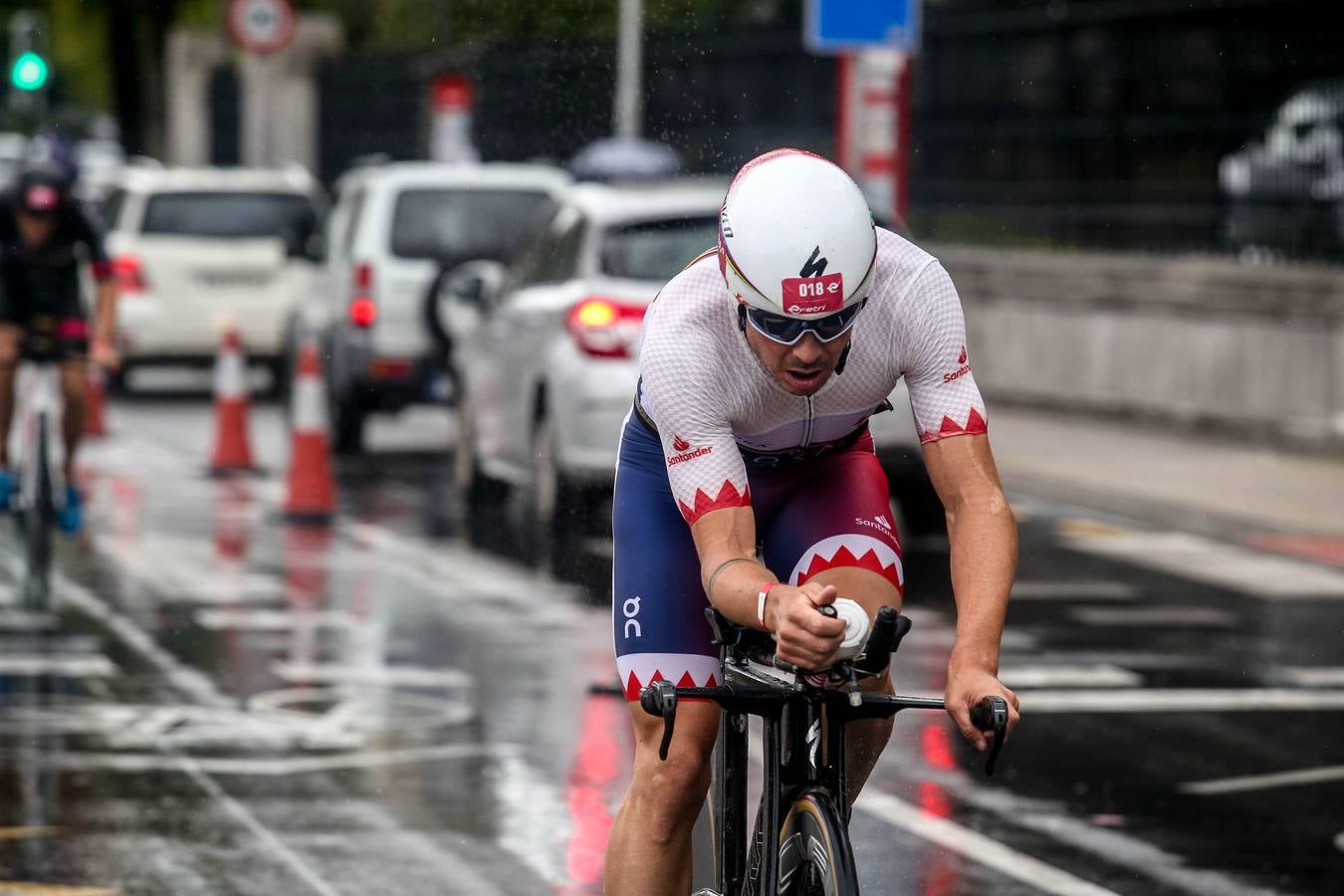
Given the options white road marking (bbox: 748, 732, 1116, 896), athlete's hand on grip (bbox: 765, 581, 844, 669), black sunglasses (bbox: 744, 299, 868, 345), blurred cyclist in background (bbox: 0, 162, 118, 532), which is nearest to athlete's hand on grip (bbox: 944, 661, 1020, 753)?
athlete's hand on grip (bbox: 765, 581, 844, 669)

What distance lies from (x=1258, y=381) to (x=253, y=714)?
423 inches

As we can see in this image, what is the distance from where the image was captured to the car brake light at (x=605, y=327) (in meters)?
12.6

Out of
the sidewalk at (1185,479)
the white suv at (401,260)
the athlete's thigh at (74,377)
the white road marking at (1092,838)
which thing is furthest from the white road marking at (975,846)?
the white suv at (401,260)

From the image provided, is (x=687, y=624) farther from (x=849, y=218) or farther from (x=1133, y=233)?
(x=1133, y=233)

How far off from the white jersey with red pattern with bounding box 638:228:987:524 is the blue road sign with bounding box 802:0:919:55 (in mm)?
12879

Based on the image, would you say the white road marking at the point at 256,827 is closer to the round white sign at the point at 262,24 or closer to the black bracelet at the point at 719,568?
the black bracelet at the point at 719,568

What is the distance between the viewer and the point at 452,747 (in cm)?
812

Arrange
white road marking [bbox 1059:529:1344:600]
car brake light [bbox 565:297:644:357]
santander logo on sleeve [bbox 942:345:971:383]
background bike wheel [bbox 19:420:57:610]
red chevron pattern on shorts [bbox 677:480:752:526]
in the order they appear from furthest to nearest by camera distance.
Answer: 1. car brake light [bbox 565:297:644:357]
2. white road marking [bbox 1059:529:1344:600]
3. background bike wheel [bbox 19:420:57:610]
4. santander logo on sleeve [bbox 942:345:971:383]
5. red chevron pattern on shorts [bbox 677:480:752:526]

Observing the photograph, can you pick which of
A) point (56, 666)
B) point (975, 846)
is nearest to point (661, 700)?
point (975, 846)

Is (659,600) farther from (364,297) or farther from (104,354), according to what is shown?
(364,297)

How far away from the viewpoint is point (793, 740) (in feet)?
14.5

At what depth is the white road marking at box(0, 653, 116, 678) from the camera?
30.8ft

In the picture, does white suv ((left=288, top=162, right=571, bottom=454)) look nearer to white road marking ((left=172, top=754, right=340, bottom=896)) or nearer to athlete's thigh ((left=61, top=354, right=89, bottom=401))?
athlete's thigh ((left=61, top=354, right=89, bottom=401))

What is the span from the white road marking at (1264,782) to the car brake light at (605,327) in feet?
17.0
